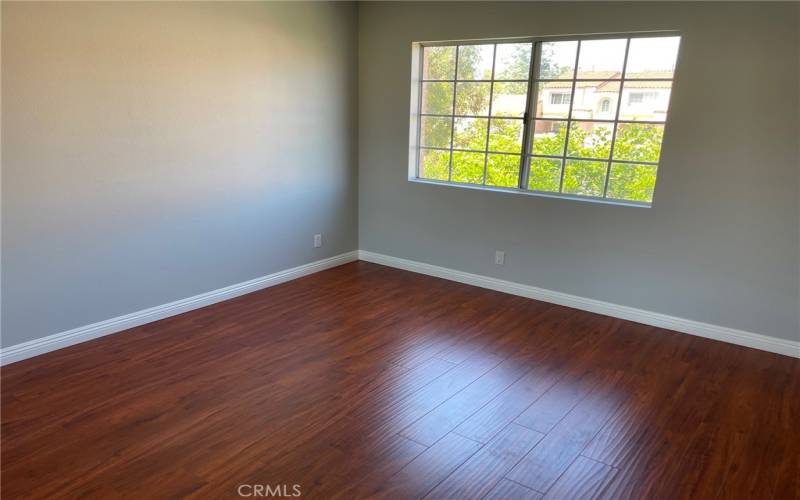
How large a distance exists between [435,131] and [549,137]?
1037mm

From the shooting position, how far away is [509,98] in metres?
3.94

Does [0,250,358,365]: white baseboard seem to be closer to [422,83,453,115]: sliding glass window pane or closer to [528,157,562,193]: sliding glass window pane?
[422,83,453,115]: sliding glass window pane

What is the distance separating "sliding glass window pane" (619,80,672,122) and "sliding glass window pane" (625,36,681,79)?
6cm

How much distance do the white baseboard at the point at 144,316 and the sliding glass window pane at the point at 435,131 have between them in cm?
143

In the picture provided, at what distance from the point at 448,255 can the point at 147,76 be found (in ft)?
8.69

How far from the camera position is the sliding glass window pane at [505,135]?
3955 mm

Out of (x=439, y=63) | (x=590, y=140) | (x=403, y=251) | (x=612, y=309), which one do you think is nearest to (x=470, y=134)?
(x=439, y=63)

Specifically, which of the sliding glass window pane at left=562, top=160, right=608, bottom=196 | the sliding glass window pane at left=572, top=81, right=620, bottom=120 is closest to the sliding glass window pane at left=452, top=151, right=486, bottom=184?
the sliding glass window pane at left=562, top=160, right=608, bottom=196

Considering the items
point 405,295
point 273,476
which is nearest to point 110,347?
point 273,476

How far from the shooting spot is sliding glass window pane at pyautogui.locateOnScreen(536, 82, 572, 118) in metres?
3.69

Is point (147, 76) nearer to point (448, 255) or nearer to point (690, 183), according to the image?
point (448, 255)

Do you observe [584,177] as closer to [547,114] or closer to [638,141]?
[638,141]

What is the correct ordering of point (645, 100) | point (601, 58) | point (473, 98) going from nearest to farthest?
point (645, 100) < point (601, 58) < point (473, 98)

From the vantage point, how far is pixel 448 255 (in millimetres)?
4430
